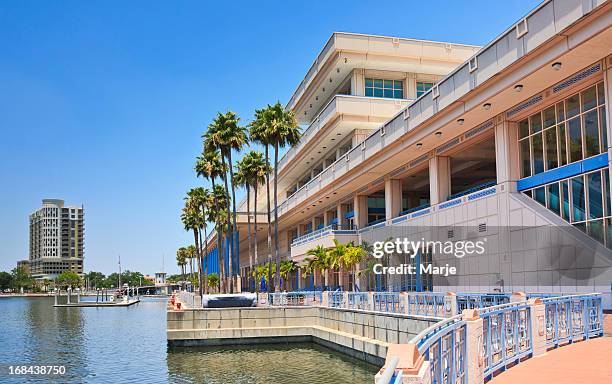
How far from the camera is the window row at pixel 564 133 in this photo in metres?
26.9

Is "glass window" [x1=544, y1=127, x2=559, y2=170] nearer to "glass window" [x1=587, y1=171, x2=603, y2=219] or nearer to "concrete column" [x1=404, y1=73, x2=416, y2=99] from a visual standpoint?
"glass window" [x1=587, y1=171, x2=603, y2=219]

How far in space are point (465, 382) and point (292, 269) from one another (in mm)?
62065

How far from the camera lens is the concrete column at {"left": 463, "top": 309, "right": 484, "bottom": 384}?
35.0 ft

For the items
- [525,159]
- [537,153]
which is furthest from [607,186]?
[525,159]

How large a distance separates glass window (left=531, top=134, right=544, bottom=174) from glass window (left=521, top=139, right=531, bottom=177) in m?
0.54

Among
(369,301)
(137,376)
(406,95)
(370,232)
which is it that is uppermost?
(406,95)

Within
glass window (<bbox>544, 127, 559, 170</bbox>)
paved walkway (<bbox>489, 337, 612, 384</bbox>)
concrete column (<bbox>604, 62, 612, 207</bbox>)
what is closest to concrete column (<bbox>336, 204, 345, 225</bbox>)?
glass window (<bbox>544, 127, 559, 170</bbox>)

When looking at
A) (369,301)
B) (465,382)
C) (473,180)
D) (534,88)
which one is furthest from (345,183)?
(465,382)

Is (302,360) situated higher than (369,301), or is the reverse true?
(369,301)

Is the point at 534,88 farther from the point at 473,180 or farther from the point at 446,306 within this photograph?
the point at 473,180

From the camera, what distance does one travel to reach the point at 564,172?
29.1 meters

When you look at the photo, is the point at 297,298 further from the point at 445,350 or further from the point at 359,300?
the point at 445,350

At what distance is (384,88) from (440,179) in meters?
23.0

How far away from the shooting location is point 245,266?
5207 inches
